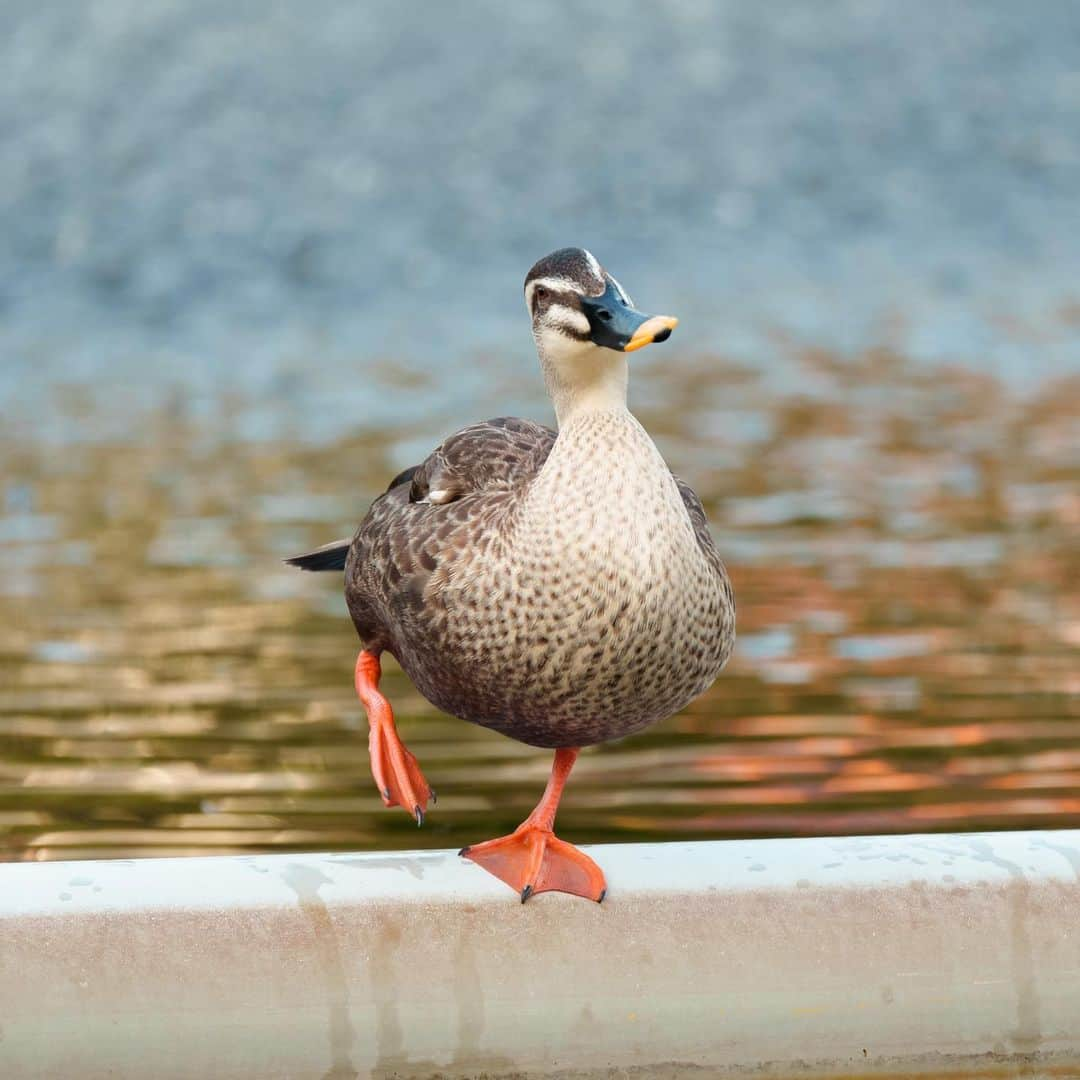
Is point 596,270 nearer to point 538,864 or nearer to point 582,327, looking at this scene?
point 582,327

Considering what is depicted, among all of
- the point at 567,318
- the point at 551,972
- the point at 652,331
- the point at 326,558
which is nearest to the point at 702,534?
the point at 567,318

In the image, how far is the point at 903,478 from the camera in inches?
530

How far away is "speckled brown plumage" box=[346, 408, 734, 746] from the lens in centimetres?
421

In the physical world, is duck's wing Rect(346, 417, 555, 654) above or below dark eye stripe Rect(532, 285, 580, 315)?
below

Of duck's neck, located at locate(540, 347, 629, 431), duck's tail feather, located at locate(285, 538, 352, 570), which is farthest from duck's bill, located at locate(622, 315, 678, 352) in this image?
duck's tail feather, located at locate(285, 538, 352, 570)

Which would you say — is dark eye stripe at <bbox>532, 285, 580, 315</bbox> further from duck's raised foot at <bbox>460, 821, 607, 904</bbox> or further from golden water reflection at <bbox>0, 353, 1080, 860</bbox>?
golden water reflection at <bbox>0, 353, 1080, 860</bbox>

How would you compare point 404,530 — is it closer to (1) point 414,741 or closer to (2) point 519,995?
(2) point 519,995

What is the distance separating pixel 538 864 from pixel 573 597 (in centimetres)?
59

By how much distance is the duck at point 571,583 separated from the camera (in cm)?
421

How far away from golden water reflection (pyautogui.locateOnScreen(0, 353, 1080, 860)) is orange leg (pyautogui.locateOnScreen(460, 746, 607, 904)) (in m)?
1.65

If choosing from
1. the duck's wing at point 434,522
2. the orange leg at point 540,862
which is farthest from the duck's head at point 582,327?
the orange leg at point 540,862

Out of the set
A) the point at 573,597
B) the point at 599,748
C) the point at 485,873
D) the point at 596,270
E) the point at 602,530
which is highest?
the point at 596,270

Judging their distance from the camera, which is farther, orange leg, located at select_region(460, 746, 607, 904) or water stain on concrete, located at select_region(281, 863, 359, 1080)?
orange leg, located at select_region(460, 746, 607, 904)

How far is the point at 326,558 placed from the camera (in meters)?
5.72
